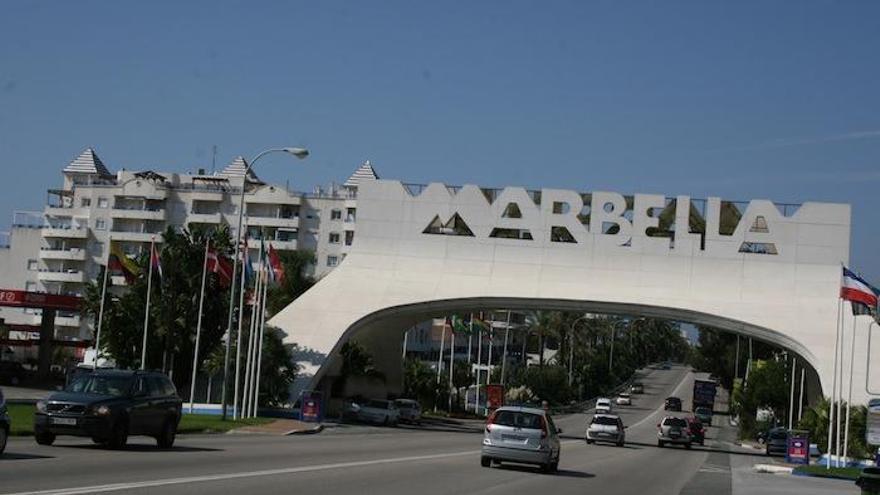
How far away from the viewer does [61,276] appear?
120 m

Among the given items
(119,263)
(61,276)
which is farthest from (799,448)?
(61,276)

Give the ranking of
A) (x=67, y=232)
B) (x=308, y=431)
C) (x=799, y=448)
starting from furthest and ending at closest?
1. (x=67, y=232)
2. (x=308, y=431)
3. (x=799, y=448)

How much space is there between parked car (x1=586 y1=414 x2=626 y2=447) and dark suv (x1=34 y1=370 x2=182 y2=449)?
2958cm

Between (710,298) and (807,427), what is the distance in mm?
7865

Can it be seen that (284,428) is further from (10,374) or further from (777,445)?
(10,374)

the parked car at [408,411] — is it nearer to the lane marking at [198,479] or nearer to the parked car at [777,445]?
the parked car at [777,445]

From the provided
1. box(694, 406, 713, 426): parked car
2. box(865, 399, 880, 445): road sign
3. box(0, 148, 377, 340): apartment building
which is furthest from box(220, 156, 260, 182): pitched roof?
box(865, 399, 880, 445): road sign

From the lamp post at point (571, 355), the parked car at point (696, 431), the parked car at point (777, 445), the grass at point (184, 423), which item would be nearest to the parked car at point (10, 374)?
the grass at point (184, 423)

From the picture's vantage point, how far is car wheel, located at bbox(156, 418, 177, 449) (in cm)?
2627

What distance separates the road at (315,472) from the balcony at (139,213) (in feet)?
284

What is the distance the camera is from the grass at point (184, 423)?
29.5 meters

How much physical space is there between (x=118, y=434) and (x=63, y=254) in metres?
102

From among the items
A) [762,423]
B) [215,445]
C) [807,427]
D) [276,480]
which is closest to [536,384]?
[762,423]

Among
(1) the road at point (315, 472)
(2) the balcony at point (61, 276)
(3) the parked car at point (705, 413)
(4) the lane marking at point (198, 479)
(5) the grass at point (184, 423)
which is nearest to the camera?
(4) the lane marking at point (198, 479)
